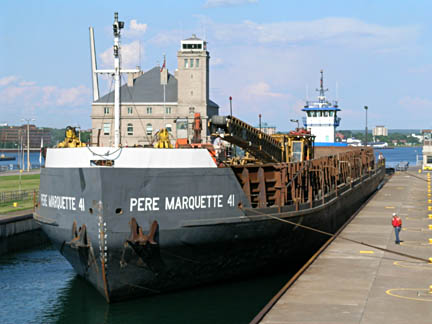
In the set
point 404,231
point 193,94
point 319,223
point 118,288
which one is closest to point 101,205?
point 118,288

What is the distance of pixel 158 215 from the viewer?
800 inches

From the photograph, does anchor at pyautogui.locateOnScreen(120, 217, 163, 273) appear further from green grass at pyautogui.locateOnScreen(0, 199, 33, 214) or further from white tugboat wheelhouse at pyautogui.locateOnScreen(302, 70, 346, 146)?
white tugboat wheelhouse at pyautogui.locateOnScreen(302, 70, 346, 146)

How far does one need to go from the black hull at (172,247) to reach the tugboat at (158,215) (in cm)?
4

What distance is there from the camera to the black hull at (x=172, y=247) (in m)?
20.0

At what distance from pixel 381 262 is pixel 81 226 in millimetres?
10352

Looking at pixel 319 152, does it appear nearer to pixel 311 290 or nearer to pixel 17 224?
pixel 17 224

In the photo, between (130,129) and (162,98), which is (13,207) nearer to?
(162,98)

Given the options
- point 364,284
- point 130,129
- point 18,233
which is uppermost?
point 130,129

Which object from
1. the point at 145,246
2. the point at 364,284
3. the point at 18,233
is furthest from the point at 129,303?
the point at 18,233

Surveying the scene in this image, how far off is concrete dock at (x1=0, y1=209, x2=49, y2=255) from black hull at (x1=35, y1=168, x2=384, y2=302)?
874 cm

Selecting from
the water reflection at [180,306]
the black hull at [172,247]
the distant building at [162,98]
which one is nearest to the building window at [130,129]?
the distant building at [162,98]

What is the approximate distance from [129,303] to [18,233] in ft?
50.4

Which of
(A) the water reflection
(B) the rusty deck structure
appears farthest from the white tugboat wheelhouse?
(A) the water reflection

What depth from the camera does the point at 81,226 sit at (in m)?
20.7
